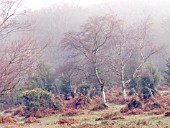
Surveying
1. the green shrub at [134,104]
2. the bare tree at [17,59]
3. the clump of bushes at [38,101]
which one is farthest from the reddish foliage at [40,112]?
the bare tree at [17,59]

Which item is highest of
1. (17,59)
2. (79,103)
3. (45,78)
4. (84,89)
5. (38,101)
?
(45,78)

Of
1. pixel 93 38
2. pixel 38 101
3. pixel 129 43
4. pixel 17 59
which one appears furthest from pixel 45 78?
pixel 17 59

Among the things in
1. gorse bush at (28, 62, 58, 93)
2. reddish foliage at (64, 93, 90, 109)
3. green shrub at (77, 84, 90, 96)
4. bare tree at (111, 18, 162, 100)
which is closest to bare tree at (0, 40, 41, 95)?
reddish foliage at (64, 93, 90, 109)

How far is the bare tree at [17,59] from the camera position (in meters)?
10.3

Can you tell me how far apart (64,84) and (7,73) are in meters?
23.0

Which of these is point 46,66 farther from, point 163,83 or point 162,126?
Answer: point 162,126

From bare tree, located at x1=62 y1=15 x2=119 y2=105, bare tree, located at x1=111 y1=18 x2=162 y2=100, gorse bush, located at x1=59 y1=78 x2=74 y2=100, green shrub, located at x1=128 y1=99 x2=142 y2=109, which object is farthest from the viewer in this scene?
gorse bush, located at x1=59 y1=78 x2=74 y2=100

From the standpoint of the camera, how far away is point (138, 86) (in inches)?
1288

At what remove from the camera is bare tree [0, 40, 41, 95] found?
404 inches

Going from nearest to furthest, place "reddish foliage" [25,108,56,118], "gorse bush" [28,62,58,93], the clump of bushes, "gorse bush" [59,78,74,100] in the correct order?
"reddish foliage" [25,108,56,118] < the clump of bushes < "gorse bush" [59,78,74,100] < "gorse bush" [28,62,58,93]

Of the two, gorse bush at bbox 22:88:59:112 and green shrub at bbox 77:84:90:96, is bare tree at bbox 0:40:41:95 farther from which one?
green shrub at bbox 77:84:90:96

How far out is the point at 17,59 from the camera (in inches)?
410

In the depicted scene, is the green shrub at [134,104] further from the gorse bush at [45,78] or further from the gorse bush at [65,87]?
the gorse bush at [45,78]

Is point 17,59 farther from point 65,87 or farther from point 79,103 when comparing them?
point 65,87
